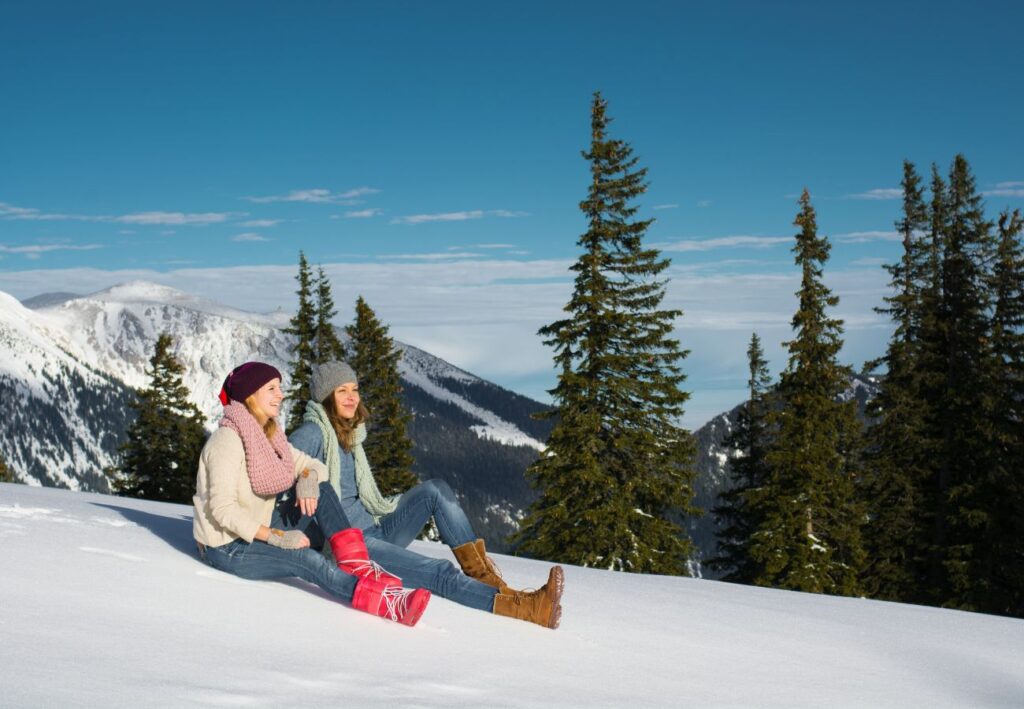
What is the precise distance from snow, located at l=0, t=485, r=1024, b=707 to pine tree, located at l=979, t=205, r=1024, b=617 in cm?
1836

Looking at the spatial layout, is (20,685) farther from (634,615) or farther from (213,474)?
(634,615)

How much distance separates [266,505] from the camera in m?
6.71

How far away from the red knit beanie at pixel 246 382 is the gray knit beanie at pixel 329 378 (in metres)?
0.54

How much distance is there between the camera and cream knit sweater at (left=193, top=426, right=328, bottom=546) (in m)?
6.42

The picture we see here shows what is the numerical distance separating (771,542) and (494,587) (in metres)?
20.6

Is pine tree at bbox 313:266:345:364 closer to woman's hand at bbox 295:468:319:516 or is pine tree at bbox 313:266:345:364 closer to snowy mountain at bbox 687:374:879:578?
woman's hand at bbox 295:468:319:516

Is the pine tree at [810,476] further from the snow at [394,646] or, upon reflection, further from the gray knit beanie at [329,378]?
the gray knit beanie at [329,378]

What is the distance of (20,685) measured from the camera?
3967 mm

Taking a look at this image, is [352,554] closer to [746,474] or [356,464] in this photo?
[356,464]

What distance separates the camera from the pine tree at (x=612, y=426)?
2366cm

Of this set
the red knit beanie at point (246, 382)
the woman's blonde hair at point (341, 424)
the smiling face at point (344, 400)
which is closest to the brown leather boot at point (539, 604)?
the woman's blonde hair at point (341, 424)

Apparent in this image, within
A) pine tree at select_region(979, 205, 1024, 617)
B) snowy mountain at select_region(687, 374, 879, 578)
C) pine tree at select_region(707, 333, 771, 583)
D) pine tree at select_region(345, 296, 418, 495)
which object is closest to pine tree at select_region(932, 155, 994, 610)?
pine tree at select_region(979, 205, 1024, 617)

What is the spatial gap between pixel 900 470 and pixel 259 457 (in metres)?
26.3

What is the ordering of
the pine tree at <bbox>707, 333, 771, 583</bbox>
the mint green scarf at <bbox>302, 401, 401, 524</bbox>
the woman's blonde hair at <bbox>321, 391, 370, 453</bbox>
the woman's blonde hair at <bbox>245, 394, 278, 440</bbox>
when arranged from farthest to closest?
the pine tree at <bbox>707, 333, 771, 583</bbox>, the woman's blonde hair at <bbox>321, 391, 370, 453</bbox>, the mint green scarf at <bbox>302, 401, 401, 524</bbox>, the woman's blonde hair at <bbox>245, 394, 278, 440</bbox>
